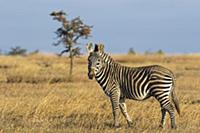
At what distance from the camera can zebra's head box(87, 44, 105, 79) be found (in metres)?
12.9

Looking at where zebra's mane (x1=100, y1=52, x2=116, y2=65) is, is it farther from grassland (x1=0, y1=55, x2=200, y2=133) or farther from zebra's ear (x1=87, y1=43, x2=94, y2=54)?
grassland (x1=0, y1=55, x2=200, y2=133)

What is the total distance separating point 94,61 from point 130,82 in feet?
3.25

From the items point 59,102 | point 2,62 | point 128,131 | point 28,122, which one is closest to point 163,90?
point 128,131

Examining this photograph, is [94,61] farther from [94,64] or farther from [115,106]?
[115,106]

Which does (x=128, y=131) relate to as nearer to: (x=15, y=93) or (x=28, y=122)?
(x=28, y=122)

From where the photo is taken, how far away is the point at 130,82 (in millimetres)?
13148

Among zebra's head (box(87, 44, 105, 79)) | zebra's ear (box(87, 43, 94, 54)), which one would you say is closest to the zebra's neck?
zebra's head (box(87, 44, 105, 79))

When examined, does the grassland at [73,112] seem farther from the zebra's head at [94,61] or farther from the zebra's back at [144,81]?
the zebra's head at [94,61]

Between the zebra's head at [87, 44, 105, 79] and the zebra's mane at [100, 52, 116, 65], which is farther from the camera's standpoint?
the zebra's mane at [100, 52, 116, 65]

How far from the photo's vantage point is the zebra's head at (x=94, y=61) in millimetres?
12852

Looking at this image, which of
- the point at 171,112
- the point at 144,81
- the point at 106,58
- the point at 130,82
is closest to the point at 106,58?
the point at 106,58

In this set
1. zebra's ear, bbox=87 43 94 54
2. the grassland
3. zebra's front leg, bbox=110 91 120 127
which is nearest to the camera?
the grassland

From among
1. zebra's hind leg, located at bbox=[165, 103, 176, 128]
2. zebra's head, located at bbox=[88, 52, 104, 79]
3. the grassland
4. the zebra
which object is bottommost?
the grassland

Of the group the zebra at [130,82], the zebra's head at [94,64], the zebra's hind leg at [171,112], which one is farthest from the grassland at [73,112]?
the zebra's head at [94,64]
